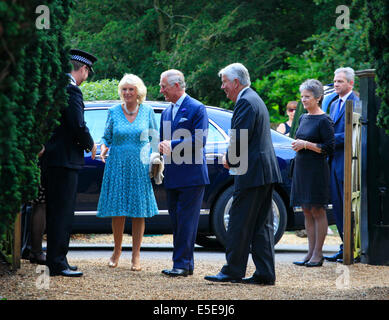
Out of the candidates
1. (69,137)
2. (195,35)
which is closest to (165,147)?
(69,137)

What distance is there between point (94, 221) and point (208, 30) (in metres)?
14.9

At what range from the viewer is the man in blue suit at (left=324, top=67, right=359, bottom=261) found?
9000mm

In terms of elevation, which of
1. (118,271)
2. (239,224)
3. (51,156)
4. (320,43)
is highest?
(320,43)

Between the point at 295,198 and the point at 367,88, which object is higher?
the point at 367,88

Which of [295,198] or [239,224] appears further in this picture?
[295,198]

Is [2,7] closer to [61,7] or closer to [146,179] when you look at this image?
Result: [61,7]

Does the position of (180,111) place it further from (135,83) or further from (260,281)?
(260,281)

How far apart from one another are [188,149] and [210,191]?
7.01 ft

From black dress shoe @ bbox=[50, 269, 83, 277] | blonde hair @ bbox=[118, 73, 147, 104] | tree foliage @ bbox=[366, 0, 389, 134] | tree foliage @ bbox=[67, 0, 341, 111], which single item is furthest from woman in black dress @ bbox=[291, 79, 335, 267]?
tree foliage @ bbox=[67, 0, 341, 111]

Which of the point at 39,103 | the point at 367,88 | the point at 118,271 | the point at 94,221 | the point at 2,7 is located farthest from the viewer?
the point at 94,221

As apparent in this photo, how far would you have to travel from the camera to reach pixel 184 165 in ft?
24.8

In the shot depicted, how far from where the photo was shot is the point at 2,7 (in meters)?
3.80

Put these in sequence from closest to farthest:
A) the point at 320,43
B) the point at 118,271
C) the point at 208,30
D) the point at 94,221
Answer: the point at 118,271, the point at 94,221, the point at 320,43, the point at 208,30

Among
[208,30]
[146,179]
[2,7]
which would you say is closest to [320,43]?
[208,30]
